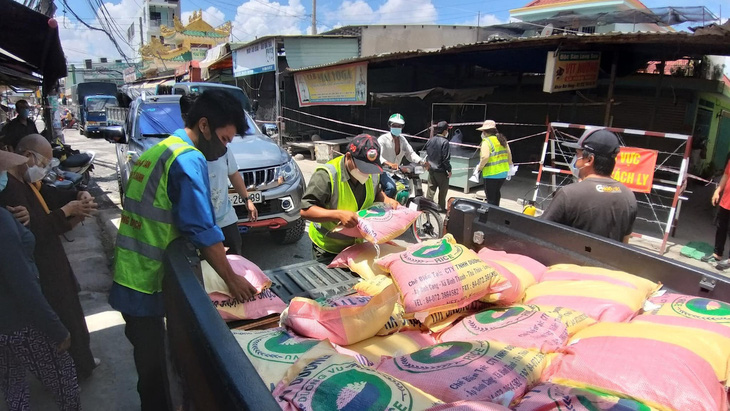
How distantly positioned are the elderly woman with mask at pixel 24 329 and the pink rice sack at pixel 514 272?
7.16 ft

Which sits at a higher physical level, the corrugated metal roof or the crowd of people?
the corrugated metal roof

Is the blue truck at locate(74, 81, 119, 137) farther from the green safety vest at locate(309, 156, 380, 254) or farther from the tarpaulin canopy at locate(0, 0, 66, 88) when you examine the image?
the green safety vest at locate(309, 156, 380, 254)

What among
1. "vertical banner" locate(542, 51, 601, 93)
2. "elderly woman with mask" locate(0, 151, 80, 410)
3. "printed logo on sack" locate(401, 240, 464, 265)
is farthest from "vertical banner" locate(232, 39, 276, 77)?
"printed logo on sack" locate(401, 240, 464, 265)

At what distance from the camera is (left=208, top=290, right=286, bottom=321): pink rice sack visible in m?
2.11

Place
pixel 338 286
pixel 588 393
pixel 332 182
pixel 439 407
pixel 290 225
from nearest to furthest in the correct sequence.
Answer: pixel 439 407 → pixel 588 393 → pixel 338 286 → pixel 332 182 → pixel 290 225

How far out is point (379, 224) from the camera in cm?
287

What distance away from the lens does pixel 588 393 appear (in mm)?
1335

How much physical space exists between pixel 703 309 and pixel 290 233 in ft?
15.3

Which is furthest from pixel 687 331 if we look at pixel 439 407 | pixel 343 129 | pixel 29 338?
pixel 343 129

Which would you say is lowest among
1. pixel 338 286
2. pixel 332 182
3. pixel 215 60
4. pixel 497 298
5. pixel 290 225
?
pixel 290 225

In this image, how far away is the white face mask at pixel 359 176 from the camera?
3069mm

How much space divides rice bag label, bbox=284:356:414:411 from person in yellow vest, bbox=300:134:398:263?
1.55 metres

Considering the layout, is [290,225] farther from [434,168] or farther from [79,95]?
[79,95]

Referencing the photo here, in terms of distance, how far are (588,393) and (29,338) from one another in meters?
2.60
